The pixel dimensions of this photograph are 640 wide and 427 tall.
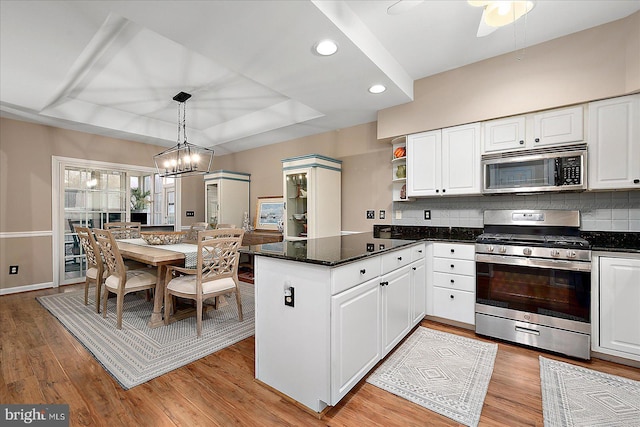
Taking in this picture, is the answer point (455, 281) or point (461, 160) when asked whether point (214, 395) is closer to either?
point (455, 281)

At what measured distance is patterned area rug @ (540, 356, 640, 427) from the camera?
1569 mm

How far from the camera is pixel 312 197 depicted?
3918mm

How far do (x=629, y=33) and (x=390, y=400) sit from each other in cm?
319

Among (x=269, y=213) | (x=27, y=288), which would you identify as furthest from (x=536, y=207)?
(x=27, y=288)

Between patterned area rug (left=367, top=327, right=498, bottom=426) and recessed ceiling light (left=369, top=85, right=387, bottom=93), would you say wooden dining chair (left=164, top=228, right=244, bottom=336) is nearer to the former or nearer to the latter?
patterned area rug (left=367, top=327, right=498, bottom=426)

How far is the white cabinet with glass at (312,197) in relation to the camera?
12.8 ft

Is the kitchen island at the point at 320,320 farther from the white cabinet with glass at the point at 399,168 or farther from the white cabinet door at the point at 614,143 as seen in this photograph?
the white cabinet door at the point at 614,143

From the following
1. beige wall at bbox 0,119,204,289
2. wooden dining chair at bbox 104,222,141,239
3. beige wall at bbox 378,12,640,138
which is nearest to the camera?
beige wall at bbox 378,12,640,138

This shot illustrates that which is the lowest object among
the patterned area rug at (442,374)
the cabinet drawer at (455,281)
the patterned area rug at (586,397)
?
the patterned area rug at (586,397)

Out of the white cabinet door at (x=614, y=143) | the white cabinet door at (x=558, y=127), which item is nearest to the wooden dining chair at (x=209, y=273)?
the white cabinet door at (x=558, y=127)

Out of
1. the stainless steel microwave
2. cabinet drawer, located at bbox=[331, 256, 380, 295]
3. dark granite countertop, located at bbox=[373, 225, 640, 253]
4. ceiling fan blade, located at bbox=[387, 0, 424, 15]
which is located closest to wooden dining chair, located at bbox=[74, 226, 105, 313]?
cabinet drawer, located at bbox=[331, 256, 380, 295]

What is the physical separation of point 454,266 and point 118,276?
11.0 feet

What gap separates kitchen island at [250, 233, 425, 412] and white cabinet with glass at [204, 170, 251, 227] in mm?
3677

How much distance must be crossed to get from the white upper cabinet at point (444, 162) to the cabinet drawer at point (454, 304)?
3.33 feet
